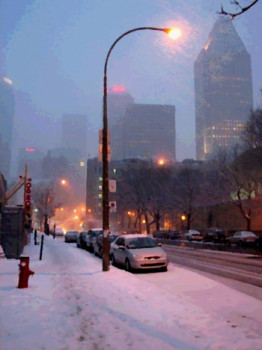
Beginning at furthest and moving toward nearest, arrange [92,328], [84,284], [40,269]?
[40,269] < [84,284] < [92,328]

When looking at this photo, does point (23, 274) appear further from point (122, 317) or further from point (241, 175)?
point (241, 175)

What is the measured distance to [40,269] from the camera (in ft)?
47.1

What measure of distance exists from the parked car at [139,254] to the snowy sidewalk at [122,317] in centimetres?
356

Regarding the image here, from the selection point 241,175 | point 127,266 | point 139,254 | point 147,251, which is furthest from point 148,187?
point 139,254

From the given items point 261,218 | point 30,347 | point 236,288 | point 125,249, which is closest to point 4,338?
point 30,347

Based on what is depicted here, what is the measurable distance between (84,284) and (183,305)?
3.74 metres

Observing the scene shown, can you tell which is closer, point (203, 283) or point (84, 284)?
point (84, 284)

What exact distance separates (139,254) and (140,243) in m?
1.34

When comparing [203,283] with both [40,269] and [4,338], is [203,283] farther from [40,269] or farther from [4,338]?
[4,338]

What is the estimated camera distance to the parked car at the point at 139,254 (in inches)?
578

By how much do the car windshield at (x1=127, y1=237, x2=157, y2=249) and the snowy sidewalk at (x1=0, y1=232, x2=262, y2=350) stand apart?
15.6 ft

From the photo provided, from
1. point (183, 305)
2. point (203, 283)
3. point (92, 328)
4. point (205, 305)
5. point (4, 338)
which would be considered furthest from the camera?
point (203, 283)

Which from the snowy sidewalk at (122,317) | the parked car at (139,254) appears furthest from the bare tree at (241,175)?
the snowy sidewalk at (122,317)

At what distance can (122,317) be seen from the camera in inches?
268
